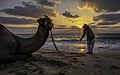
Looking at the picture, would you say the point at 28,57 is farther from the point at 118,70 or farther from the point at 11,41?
the point at 118,70

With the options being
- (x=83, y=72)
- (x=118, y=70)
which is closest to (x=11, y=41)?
(x=83, y=72)

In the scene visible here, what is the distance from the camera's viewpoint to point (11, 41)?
803 centimetres

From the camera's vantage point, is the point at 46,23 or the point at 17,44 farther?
the point at 46,23

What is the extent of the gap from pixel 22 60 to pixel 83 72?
2.24 meters

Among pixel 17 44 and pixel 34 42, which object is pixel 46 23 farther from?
pixel 17 44

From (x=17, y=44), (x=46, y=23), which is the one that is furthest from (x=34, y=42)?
(x=46, y=23)

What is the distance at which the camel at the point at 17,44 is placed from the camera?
7.73 metres

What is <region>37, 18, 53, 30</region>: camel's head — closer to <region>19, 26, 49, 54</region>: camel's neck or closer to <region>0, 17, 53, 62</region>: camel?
<region>0, 17, 53, 62</region>: camel

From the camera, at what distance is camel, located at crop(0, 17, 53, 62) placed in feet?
25.4

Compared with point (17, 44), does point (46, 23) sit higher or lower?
higher

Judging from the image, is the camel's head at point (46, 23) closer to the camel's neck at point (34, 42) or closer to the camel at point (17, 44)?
the camel at point (17, 44)

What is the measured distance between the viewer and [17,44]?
8.19 metres

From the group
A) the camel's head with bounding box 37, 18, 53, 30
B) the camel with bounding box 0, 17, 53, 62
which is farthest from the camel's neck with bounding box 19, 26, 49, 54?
the camel's head with bounding box 37, 18, 53, 30

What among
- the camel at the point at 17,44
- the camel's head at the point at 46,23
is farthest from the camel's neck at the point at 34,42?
the camel's head at the point at 46,23
